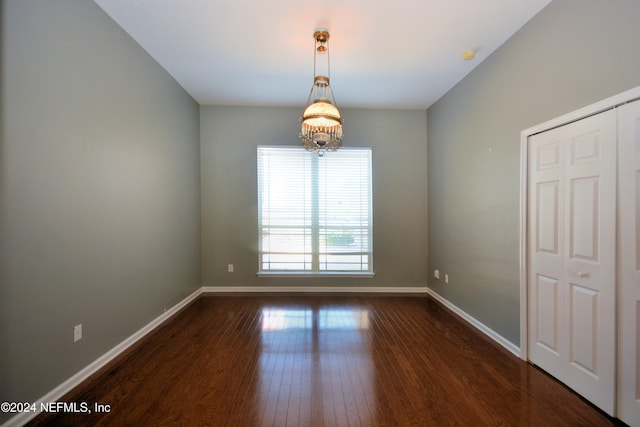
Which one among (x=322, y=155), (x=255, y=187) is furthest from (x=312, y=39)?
(x=255, y=187)

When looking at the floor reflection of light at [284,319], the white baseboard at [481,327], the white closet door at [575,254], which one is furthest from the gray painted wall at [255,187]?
the white closet door at [575,254]

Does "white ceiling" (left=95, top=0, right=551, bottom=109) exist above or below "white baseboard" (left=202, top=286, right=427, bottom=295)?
above

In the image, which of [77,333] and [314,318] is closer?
[77,333]

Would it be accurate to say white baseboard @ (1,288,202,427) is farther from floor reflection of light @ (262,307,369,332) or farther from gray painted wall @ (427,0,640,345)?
gray painted wall @ (427,0,640,345)

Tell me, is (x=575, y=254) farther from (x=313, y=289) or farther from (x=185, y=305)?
(x=185, y=305)

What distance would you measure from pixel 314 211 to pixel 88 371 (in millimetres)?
3160

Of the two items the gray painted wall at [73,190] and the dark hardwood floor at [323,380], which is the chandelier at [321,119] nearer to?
the gray painted wall at [73,190]

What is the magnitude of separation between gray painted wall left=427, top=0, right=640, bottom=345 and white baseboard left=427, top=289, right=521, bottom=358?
64mm

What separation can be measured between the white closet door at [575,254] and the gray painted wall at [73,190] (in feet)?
12.3

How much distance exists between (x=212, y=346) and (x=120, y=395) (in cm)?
84

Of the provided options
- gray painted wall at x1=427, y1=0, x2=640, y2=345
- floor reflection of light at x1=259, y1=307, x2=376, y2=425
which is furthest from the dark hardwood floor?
gray painted wall at x1=427, y1=0, x2=640, y2=345

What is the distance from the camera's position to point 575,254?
2.00 metres

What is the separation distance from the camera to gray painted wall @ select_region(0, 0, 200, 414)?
1.65 meters

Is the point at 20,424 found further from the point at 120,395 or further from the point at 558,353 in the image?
the point at 558,353
